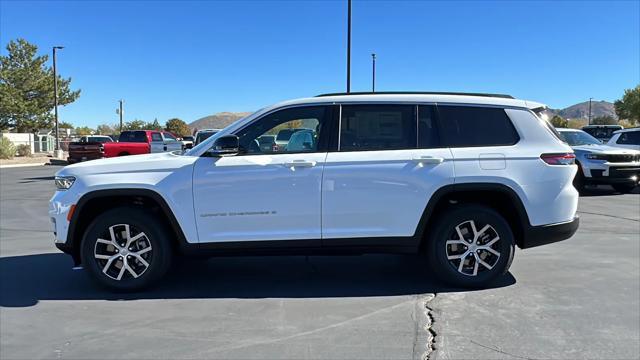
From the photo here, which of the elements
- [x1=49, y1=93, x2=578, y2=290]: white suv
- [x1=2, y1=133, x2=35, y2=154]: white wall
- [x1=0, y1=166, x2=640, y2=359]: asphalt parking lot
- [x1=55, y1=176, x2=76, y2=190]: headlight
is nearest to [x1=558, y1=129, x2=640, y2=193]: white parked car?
[x1=0, y1=166, x2=640, y2=359]: asphalt parking lot

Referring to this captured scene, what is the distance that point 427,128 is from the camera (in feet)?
16.5

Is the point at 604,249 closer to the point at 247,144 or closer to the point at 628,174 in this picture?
the point at 247,144

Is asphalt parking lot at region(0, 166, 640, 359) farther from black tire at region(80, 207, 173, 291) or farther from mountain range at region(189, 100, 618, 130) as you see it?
mountain range at region(189, 100, 618, 130)

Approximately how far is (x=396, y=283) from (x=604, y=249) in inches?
134

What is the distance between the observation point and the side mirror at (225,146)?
475 centimetres

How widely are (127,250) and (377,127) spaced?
275 cm

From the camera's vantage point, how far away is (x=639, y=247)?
690 centimetres

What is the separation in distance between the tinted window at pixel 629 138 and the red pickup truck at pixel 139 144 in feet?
53.1

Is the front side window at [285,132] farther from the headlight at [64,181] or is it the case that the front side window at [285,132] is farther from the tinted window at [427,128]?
the headlight at [64,181]

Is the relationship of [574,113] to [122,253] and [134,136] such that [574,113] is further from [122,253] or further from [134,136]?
[122,253]

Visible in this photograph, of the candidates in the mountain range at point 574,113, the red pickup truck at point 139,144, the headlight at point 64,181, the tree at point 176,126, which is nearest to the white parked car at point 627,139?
the headlight at point 64,181

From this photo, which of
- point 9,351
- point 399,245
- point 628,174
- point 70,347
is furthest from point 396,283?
point 628,174

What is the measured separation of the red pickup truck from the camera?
20688 millimetres

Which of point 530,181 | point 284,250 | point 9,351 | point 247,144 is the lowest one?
point 9,351
